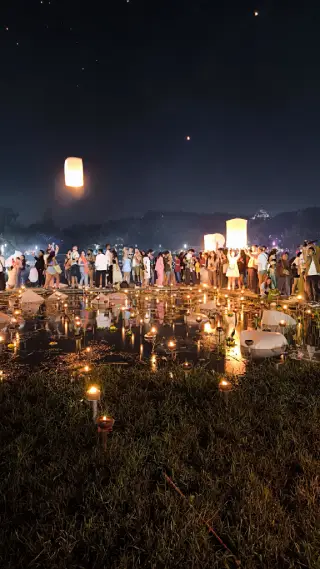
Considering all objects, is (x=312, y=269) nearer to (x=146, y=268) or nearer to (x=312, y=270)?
(x=312, y=270)

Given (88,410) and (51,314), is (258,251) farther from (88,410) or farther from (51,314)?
(88,410)

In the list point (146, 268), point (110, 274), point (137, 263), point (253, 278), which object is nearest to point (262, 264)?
point (253, 278)

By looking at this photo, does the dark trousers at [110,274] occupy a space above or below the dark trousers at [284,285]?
above

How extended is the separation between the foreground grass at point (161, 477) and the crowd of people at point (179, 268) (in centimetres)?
982

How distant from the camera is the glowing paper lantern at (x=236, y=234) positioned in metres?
18.5

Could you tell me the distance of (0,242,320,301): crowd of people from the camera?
560 inches

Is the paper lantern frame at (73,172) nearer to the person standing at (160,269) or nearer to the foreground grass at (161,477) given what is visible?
the person standing at (160,269)

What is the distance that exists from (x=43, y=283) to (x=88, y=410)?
15293 millimetres

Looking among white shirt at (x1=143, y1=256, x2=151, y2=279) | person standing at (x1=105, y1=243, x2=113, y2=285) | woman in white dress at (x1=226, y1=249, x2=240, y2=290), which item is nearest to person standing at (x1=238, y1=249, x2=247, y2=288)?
woman in white dress at (x1=226, y1=249, x2=240, y2=290)

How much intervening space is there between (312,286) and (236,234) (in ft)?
22.7

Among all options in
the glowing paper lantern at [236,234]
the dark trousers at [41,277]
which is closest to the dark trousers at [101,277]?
the dark trousers at [41,277]

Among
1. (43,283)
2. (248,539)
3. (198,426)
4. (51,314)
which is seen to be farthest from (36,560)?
(43,283)

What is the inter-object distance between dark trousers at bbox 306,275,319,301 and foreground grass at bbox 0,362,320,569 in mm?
8172

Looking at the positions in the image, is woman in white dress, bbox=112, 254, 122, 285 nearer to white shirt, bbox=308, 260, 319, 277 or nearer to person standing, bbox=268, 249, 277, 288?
person standing, bbox=268, 249, 277, 288
